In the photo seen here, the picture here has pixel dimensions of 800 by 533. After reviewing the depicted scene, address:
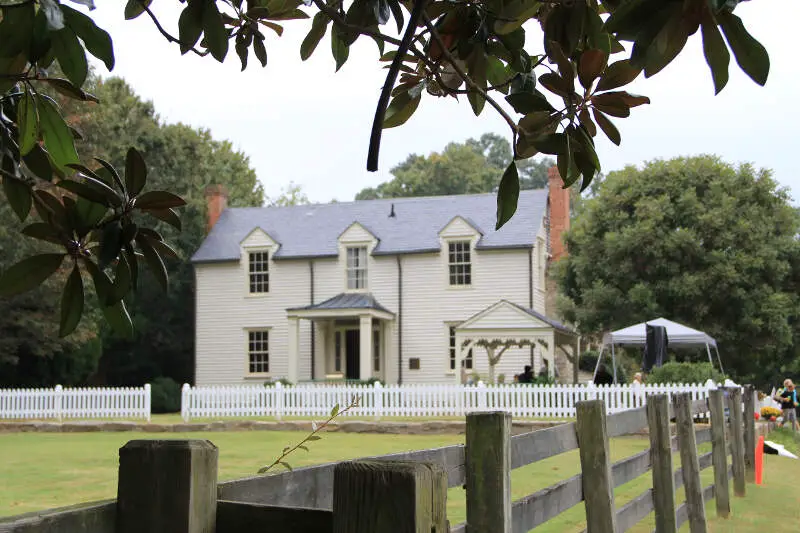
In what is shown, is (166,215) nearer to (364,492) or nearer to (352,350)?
(364,492)

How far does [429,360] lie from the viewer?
104 feet

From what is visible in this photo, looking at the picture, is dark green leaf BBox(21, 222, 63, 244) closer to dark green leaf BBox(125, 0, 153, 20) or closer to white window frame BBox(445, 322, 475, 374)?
dark green leaf BBox(125, 0, 153, 20)

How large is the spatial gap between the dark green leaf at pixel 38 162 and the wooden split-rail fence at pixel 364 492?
0.92m

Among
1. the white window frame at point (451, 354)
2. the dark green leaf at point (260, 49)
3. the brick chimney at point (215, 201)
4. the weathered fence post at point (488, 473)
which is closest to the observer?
the dark green leaf at point (260, 49)

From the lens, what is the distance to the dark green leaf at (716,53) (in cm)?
160

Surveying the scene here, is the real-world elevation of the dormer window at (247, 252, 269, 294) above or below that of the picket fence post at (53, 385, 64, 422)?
above

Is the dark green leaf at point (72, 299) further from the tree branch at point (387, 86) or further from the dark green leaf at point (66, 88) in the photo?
the tree branch at point (387, 86)

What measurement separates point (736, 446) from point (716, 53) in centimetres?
1097

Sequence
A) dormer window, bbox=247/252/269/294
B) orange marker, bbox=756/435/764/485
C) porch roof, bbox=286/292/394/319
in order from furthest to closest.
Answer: dormer window, bbox=247/252/269/294 → porch roof, bbox=286/292/394/319 → orange marker, bbox=756/435/764/485

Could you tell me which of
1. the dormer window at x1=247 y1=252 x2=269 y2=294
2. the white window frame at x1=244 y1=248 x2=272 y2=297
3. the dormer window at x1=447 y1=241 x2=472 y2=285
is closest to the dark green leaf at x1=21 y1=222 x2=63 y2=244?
the dormer window at x1=447 y1=241 x2=472 y2=285

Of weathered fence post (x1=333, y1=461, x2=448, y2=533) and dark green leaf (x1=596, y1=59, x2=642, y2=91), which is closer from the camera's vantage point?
weathered fence post (x1=333, y1=461, x2=448, y2=533)

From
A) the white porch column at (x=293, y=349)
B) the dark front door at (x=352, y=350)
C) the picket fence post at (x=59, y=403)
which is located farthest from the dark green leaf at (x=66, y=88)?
the dark front door at (x=352, y=350)

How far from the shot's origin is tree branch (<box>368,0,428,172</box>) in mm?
2014

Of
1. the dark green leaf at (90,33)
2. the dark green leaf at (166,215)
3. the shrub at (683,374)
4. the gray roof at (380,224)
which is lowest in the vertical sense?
the shrub at (683,374)
